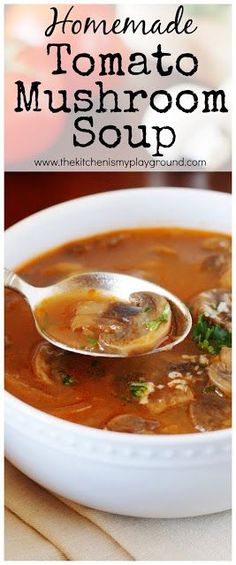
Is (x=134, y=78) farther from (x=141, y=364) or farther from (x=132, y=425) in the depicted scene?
(x=132, y=425)

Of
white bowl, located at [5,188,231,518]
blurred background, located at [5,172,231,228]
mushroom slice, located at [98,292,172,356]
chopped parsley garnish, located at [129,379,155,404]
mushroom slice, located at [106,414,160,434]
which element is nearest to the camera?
white bowl, located at [5,188,231,518]

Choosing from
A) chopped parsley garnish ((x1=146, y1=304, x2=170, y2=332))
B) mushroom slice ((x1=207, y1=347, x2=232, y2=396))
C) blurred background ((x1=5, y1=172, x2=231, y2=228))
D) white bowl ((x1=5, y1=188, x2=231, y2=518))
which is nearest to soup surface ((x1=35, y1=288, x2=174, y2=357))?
chopped parsley garnish ((x1=146, y1=304, x2=170, y2=332))

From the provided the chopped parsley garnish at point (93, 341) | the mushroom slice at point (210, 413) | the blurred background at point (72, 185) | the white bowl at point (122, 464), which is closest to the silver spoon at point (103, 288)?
the chopped parsley garnish at point (93, 341)

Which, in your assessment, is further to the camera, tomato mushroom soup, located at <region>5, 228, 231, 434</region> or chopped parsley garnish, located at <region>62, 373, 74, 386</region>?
chopped parsley garnish, located at <region>62, 373, 74, 386</region>

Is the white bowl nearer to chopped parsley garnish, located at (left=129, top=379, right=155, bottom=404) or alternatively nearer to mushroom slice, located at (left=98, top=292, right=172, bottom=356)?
chopped parsley garnish, located at (left=129, top=379, right=155, bottom=404)

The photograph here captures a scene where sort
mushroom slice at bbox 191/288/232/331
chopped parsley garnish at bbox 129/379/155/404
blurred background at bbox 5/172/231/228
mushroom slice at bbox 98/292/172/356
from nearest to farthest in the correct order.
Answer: chopped parsley garnish at bbox 129/379/155/404
mushroom slice at bbox 98/292/172/356
mushroom slice at bbox 191/288/232/331
blurred background at bbox 5/172/231/228

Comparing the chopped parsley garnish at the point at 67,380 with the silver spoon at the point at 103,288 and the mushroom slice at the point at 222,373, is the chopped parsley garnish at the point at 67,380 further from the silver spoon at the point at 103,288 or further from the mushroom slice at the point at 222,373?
the mushroom slice at the point at 222,373

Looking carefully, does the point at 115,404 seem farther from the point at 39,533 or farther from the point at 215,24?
the point at 215,24
